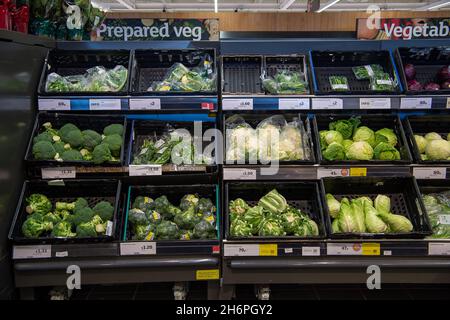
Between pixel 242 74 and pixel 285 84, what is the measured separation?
0.37m

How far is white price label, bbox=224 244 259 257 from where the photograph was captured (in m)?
1.91

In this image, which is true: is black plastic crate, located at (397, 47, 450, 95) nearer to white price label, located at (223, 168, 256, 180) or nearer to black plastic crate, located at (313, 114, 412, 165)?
black plastic crate, located at (313, 114, 412, 165)

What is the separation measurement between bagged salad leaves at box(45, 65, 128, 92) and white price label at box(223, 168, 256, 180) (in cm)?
89

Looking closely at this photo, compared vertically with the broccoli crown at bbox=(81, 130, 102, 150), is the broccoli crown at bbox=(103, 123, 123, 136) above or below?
above

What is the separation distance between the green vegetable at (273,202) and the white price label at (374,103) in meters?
0.75

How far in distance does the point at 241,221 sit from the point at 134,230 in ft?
2.10

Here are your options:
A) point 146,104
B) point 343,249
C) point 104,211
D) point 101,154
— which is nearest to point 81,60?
point 146,104

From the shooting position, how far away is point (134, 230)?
208 cm

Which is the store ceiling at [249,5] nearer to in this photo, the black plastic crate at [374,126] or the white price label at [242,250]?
the black plastic crate at [374,126]

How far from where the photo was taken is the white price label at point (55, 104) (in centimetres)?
216

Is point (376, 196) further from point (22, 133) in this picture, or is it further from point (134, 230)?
point (22, 133)

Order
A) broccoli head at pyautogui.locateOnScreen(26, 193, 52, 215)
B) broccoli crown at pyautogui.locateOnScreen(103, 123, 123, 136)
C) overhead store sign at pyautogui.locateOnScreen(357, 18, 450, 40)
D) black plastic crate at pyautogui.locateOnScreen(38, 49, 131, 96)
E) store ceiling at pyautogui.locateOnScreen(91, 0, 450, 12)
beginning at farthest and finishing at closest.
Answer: store ceiling at pyautogui.locateOnScreen(91, 0, 450, 12), overhead store sign at pyautogui.locateOnScreen(357, 18, 450, 40), black plastic crate at pyautogui.locateOnScreen(38, 49, 131, 96), broccoli crown at pyautogui.locateOnScreen(103, 123, 123, 136), broccoli head at pyautogui.locateOnScreen(26, 193, 52, 215)

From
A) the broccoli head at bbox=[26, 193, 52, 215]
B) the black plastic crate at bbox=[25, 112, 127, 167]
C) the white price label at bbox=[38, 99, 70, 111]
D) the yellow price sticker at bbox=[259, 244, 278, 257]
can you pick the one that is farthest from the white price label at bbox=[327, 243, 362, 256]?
the white price label at bbox=[38, 99, 70, 111]

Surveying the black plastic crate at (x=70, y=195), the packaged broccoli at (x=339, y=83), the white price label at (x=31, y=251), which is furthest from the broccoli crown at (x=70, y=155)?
the packaged broccoli at (x=339, y=83)
